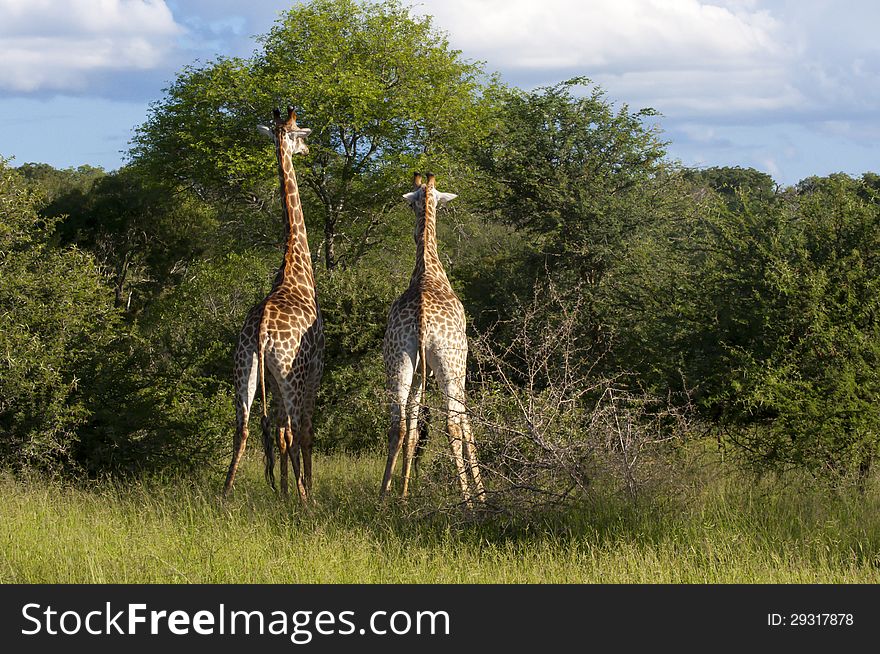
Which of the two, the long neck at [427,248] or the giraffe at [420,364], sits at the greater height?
the long neck at [427,248]

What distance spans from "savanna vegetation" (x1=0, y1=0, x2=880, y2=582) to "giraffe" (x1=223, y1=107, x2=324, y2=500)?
54 centimetres

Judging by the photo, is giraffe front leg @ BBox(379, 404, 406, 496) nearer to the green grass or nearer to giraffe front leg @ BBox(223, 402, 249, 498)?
the green grass

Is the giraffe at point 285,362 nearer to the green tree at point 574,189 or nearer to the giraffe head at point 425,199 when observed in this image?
the giraffe head at point 425,199

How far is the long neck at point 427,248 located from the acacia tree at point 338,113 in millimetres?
16106

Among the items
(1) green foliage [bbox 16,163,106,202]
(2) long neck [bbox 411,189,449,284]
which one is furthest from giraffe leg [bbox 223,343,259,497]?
(1) green foliage [bbox 16,163,106,202]

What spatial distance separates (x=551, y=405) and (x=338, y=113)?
61.7 ft

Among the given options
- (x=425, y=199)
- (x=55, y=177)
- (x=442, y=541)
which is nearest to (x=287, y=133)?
(x=425, y=199)

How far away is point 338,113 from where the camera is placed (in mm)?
25766

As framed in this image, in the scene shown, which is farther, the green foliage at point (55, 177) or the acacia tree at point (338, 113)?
the green foliage at point (55, 177)

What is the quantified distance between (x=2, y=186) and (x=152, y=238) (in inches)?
796

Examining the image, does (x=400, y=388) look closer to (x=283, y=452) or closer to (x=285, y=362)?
(x=285, y=362)

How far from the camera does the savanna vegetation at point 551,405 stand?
731cm

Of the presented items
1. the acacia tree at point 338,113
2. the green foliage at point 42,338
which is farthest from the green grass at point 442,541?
the acacia tree at point 338,113

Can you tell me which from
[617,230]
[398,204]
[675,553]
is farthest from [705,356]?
[398,204]
